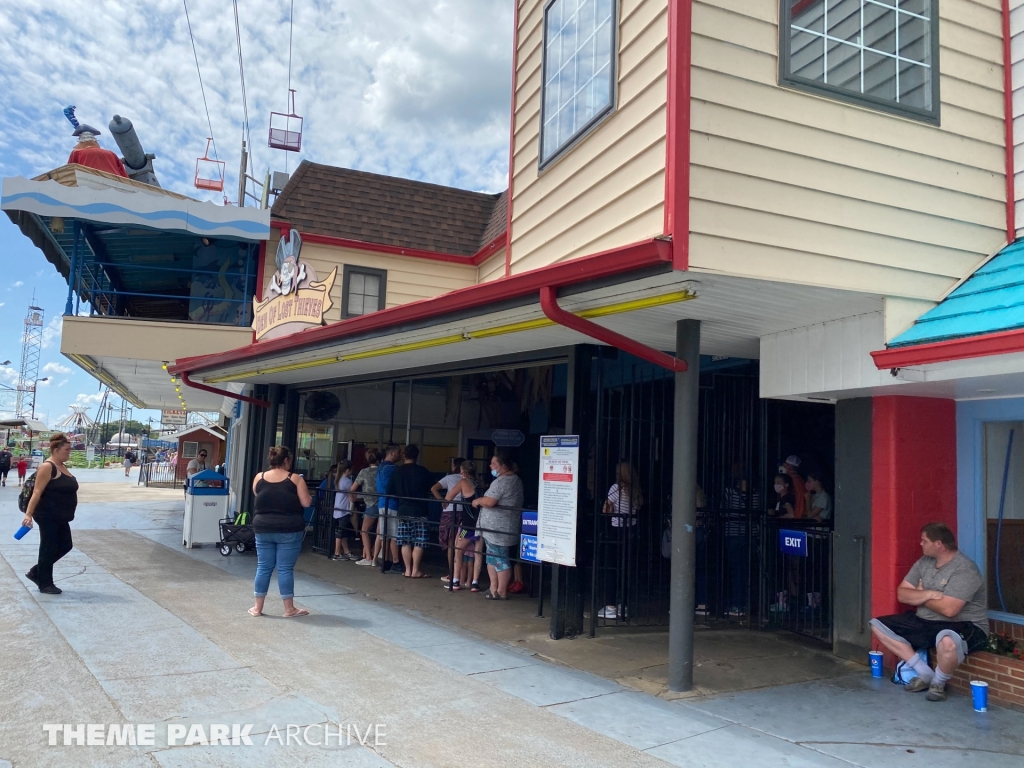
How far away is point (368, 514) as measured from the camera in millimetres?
10828

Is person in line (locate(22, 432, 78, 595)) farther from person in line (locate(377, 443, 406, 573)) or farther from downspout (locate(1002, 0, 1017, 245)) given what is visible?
downspout (locate(1002, 0, 1017, 245))

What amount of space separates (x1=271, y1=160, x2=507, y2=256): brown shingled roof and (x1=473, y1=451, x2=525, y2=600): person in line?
7.13 m

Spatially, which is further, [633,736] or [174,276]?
[174,276]

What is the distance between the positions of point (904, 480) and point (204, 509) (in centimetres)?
998

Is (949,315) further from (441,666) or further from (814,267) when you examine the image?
(441,666)

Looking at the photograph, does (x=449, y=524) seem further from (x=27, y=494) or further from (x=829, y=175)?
(x=829, y=175)

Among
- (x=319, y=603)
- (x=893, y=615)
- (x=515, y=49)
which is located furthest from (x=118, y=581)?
(x=893, y=615)

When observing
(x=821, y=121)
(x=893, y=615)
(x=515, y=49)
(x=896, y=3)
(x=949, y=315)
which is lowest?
(x=893, y=615)

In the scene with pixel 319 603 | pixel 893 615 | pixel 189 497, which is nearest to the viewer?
pixel 893 615

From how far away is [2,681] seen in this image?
5.11m

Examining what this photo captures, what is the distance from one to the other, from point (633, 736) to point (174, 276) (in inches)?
629

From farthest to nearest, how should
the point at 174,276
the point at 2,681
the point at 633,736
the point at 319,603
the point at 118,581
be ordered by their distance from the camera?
the point at 174,276
the point at 118,581
the point at 319,603
the point at 2,681
the point at 633,736

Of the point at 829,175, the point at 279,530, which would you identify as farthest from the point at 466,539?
the point at 829,175

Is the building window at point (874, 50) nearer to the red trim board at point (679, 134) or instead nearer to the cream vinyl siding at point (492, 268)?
the red trim board at point (679, 134)
